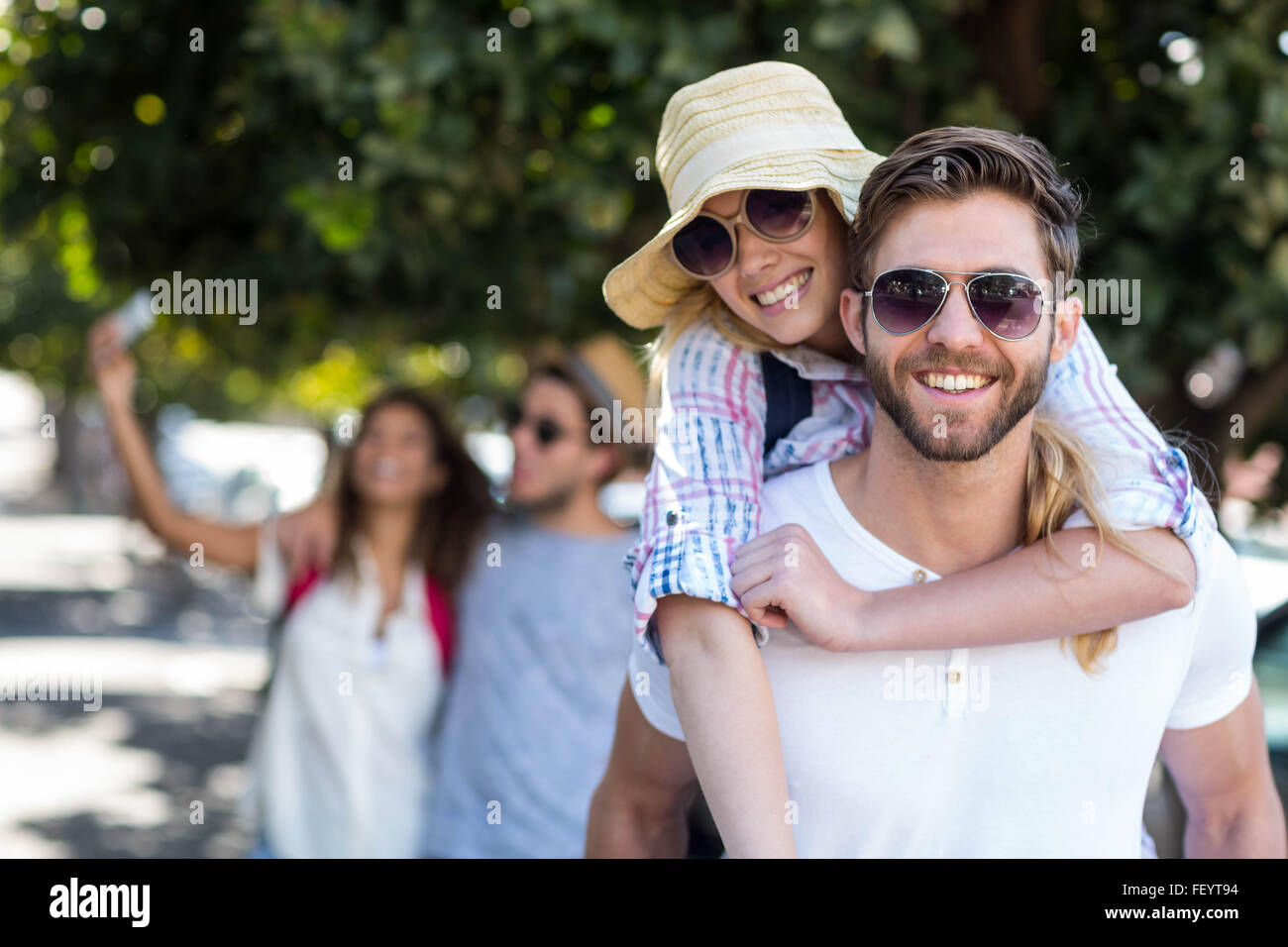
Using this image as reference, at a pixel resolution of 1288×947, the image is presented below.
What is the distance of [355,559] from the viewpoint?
374 cm

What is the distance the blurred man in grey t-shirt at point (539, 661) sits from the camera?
3.44 m

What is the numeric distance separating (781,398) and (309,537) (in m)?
2.21

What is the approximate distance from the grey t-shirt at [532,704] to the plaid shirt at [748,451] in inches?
61.2

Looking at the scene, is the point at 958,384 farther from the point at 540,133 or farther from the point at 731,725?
→ the point at 540,133

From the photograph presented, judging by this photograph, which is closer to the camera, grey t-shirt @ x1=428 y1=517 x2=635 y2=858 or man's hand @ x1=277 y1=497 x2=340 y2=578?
grey t-shirt @ x1=428 y1=517 x2=635 y2=858

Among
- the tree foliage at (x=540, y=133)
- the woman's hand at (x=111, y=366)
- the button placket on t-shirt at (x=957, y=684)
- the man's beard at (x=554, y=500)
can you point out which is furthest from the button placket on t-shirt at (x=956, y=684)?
the woman's hand at (x=111, y=366)

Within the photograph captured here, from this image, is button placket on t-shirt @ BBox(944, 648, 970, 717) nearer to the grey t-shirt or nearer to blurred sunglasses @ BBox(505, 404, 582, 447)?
the grey t-shirt

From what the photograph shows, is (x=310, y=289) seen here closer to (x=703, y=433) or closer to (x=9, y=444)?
(x=703, y=433)

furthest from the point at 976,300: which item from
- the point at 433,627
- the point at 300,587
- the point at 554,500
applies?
the point at 300,587

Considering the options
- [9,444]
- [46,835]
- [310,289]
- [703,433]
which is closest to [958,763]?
[703,433]

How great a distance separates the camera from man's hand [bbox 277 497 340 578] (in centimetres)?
379

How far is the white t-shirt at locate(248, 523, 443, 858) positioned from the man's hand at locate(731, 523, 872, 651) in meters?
2.07

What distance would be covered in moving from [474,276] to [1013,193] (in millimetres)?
2999

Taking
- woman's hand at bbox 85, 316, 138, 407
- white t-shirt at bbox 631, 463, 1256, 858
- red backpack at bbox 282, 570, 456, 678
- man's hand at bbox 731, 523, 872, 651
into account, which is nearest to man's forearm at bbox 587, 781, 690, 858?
white t-shirt at bbox 631, 463, 1256, 858
